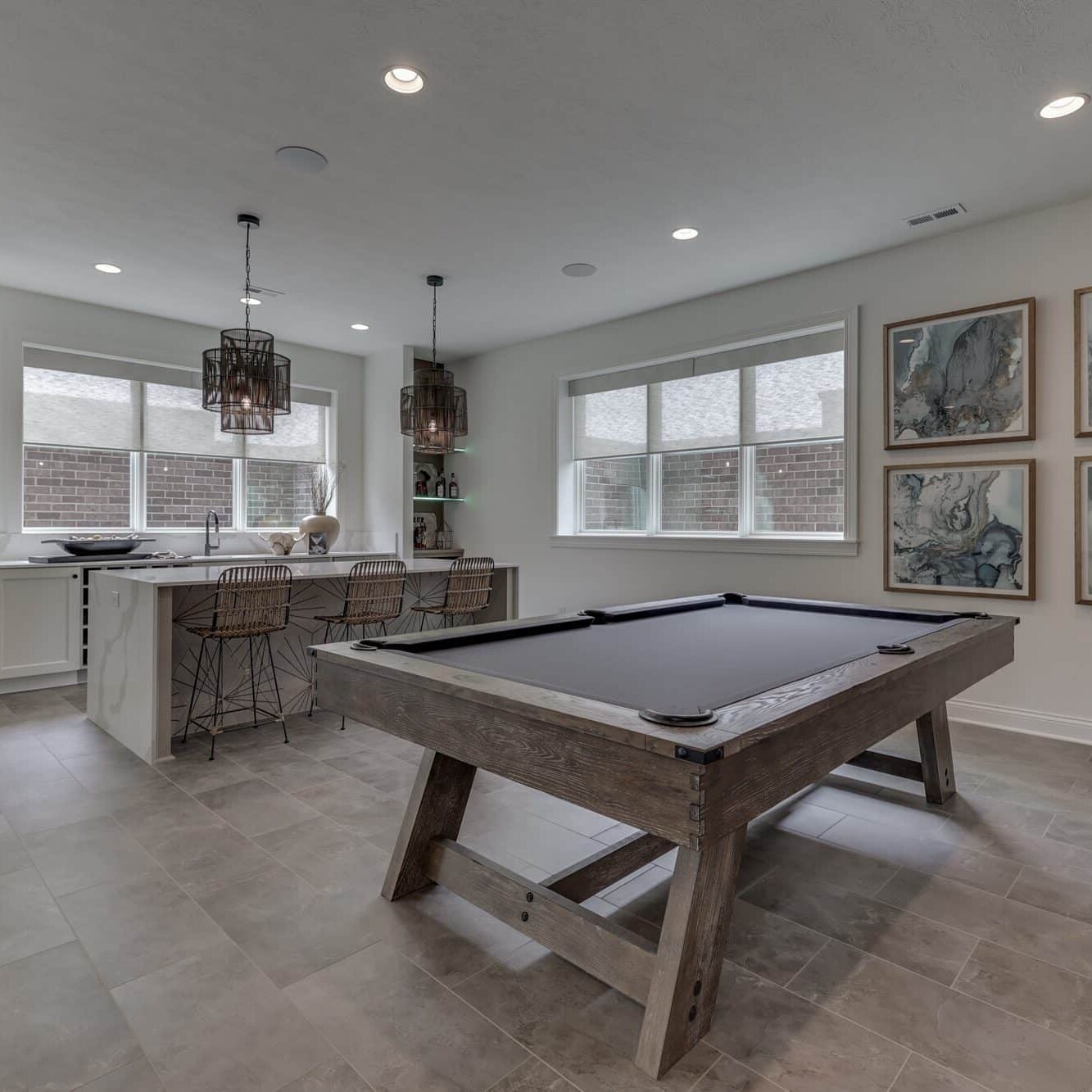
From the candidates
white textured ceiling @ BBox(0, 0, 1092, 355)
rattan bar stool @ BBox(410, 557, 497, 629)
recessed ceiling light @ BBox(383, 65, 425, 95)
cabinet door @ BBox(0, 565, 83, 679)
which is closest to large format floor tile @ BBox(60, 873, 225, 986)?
rattan bar stool @ BBox(410, 557, 497, 629)

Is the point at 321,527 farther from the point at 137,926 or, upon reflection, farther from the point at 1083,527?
the point at 1083,527

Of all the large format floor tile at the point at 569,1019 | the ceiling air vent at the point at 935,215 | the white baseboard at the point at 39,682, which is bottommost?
the large format floor tile at the point at 569,1019

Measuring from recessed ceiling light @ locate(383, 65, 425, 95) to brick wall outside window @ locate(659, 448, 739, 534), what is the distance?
3.33 metres

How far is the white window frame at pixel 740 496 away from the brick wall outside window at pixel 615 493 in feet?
0.19

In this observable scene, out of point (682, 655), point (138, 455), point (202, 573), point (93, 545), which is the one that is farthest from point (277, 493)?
point (682, 655)

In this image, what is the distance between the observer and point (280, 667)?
4293 mm

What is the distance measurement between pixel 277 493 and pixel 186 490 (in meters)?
0.80

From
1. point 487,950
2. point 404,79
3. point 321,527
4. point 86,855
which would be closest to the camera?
point 487,950

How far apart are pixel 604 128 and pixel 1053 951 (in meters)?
3.27

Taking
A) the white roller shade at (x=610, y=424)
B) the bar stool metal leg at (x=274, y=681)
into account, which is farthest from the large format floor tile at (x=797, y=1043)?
the white roller shade at (x=610, y=424)

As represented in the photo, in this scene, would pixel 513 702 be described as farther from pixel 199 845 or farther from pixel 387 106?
pixel 387 106

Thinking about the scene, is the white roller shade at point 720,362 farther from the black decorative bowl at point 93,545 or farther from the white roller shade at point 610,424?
the black decorative bowl at point 93,545

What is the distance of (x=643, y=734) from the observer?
127 cm

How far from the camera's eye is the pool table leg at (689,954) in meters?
1.48
